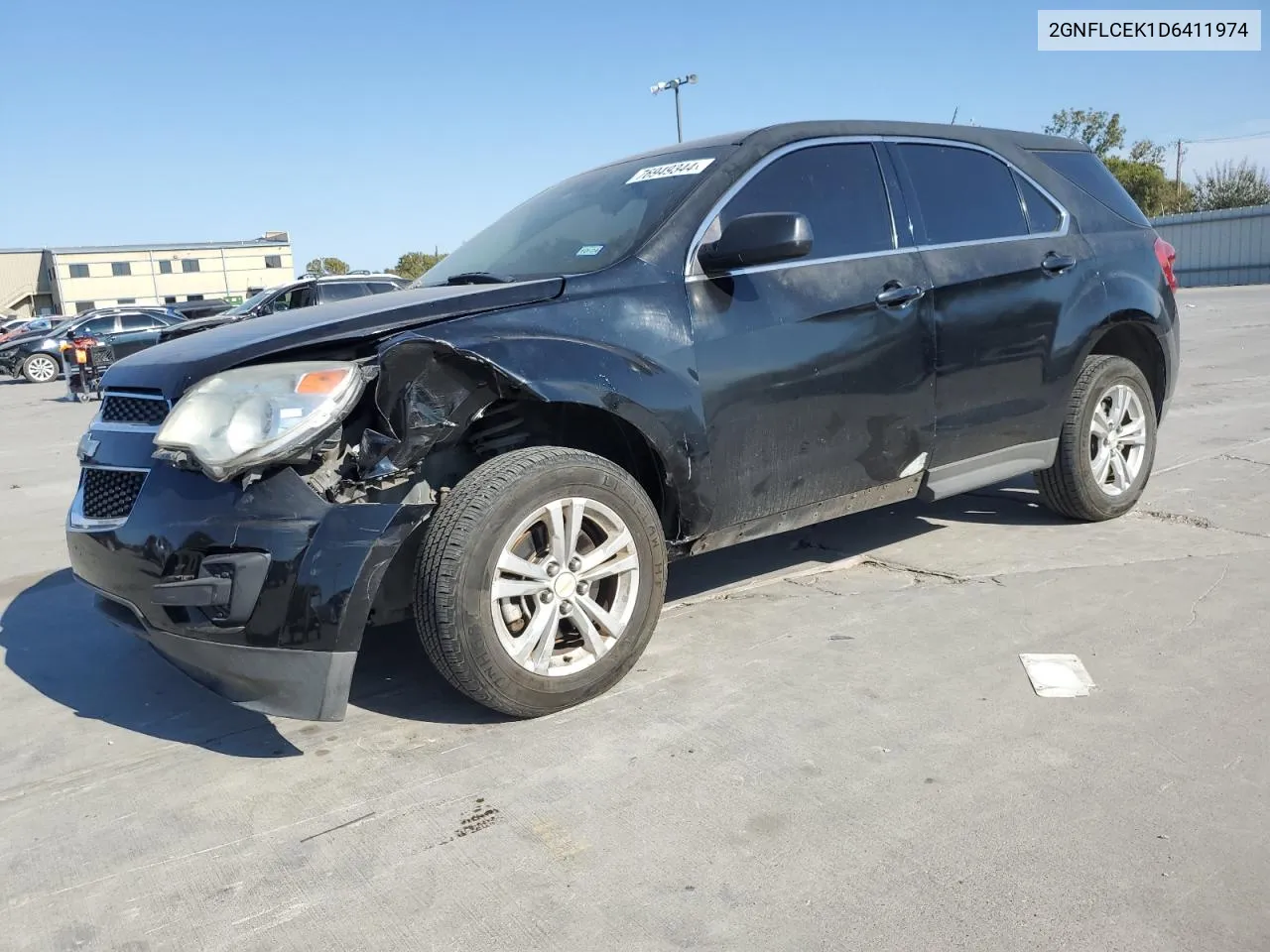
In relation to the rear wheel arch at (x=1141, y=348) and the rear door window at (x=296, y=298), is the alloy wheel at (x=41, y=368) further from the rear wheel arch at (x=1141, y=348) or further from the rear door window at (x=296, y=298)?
the rear wheel arch at (x=1141, y=348)

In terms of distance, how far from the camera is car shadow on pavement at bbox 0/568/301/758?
3.16 m

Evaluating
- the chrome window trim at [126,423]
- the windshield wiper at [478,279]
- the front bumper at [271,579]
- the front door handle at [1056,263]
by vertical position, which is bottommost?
the front bumper at [271,579]

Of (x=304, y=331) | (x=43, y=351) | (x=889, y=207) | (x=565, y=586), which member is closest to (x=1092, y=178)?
(x=889, y=207)

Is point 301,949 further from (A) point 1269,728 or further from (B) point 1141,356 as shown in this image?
(B) point 1141,356

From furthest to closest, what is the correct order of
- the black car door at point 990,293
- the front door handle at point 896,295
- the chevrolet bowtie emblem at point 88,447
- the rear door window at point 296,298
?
the rear door window at point 296,298
the black car door at point 990,293
the front door handle at point 896,295
the chevrolet bowtie emblem at point 88,447

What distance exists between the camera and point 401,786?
275 cm

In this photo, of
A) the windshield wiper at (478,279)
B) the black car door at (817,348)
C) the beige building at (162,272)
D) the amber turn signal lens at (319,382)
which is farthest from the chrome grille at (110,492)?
the beige building at (162,272)

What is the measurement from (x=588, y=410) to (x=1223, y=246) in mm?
41366

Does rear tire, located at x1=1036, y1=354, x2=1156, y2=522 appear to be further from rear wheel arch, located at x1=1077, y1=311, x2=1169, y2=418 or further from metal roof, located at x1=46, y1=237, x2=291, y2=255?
metal roof, located at x1=46, y1=237, x2=291, y2=255

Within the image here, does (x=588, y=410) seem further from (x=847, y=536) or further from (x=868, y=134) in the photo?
(x=847, y=536)

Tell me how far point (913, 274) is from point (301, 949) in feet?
10.3

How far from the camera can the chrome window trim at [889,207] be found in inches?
136

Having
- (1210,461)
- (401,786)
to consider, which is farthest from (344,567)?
(1210,461)

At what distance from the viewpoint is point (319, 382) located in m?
2.74
